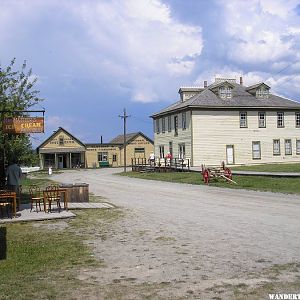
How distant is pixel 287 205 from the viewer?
17.0 meters

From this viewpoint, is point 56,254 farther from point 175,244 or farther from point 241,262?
point 241,262

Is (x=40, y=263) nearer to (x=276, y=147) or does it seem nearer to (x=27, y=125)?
(x=27, y=125)

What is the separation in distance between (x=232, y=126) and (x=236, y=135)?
3.17ft

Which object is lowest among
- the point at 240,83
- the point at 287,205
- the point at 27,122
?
the point at 287,205

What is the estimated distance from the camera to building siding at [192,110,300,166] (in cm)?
4691

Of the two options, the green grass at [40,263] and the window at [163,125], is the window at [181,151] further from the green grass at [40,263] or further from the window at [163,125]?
the green grass at [40,263]

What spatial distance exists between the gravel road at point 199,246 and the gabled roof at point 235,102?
31.0 m

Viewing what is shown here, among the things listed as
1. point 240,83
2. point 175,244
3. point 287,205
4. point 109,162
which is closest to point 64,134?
point 109,162

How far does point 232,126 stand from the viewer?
4822 centimetres

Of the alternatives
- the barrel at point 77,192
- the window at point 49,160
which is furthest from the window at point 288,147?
the window at point 49,160

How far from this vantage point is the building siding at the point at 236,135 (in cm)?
4691

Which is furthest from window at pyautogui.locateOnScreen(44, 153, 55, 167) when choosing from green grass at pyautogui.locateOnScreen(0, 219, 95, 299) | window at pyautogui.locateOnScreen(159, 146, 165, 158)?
green grass at pyautogui.locateOnScreen(0, 219, 95, 299)

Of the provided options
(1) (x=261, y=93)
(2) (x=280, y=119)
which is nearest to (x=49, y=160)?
(1) (x=261, y=93)

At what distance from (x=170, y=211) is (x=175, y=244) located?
20.0 feet
